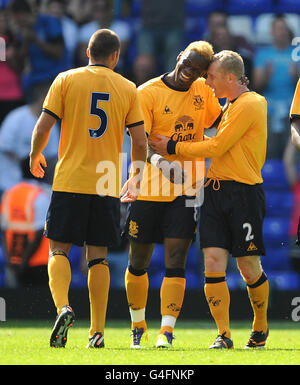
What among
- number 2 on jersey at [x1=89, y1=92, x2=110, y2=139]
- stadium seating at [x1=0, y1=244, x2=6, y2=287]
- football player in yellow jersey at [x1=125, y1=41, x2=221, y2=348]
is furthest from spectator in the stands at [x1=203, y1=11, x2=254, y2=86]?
number 2 on jersey at [x1=89, y1=92, x2=110, y2=139]

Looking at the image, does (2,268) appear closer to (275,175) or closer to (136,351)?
(275,175)

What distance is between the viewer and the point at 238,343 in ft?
22.1

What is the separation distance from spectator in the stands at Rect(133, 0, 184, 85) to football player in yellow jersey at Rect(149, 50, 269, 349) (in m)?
4.28

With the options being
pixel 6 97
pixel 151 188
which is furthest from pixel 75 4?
pixel 151 188

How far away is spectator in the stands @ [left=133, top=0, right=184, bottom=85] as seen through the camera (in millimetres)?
10391

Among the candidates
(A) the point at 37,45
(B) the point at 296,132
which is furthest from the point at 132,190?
(A) the point at 37,45

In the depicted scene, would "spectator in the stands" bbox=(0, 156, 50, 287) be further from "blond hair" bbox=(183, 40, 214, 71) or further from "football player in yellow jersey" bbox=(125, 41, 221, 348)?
"blond hair" bbox=(183, 40, 214, 71)

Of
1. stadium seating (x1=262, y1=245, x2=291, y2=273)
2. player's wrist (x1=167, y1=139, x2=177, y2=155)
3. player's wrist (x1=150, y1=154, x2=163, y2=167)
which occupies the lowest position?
stadium seating (x1=262, y1=245, x2=291, y2=273)

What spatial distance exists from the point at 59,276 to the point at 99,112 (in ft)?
3.41

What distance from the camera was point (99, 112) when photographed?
5746 millimetres

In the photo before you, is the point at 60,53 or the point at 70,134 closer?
the point at 70,134

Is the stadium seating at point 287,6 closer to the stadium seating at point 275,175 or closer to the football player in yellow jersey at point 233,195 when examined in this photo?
the stadium seating at point 275,175
